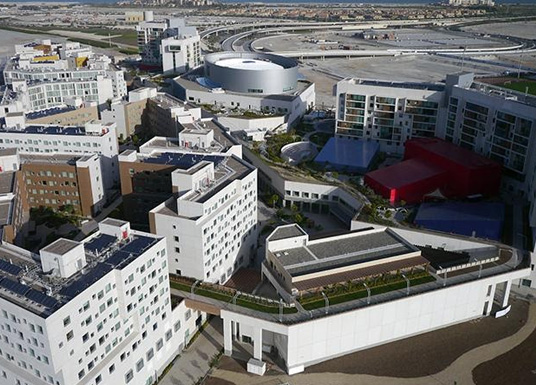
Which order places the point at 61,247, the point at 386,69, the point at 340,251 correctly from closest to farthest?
the point at 61,247, the point at 340,251, the point at 386,69

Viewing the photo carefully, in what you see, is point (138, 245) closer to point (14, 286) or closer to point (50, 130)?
point (14, 286)

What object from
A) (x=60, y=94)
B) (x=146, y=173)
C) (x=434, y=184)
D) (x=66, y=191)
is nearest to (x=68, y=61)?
(x=60, y=94)

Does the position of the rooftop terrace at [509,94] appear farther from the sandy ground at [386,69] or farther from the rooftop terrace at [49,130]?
the sandy ground at [386,69]

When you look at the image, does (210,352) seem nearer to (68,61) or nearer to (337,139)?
(337,139)

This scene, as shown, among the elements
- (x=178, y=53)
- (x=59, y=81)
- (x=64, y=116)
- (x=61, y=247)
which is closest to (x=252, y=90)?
(x=59, y=81)

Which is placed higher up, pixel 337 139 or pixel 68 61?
pixel 68 61

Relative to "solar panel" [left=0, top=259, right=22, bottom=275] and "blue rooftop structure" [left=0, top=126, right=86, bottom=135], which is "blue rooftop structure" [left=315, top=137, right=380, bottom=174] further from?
"solar panel" [left=0, top=259, right=22, bottom=275]

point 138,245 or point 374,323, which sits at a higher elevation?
point 138,245
